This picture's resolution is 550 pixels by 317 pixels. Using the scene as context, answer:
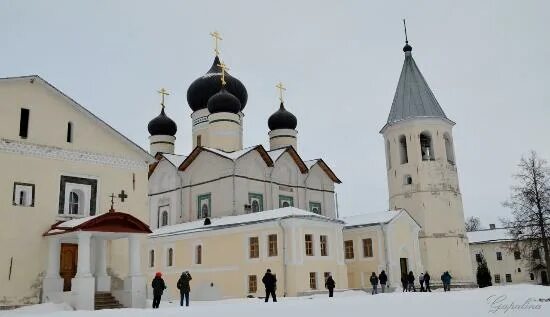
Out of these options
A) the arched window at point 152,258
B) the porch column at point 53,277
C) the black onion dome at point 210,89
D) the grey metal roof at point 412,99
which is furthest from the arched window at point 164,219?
the porch column at point 53,277

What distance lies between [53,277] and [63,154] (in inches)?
159

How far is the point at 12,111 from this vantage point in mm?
17578

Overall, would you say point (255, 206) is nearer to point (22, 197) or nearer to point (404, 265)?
point (404, 265)

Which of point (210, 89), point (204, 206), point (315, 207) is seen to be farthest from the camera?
point (210, 89)

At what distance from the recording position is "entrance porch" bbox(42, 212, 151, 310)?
1653 cm

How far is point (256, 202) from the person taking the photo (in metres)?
31.8

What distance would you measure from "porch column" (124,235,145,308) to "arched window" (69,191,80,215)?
7.56ft

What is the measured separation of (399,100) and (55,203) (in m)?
25.6

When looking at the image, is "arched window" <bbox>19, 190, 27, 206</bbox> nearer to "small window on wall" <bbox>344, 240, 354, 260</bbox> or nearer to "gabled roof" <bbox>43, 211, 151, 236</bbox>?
"gabled roof" <bbox>43, 211, 151, 236</bbox>

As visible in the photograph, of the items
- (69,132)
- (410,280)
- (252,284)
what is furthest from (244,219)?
(69,132)

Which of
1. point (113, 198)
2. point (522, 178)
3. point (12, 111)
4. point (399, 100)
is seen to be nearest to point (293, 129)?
point (399, 100)

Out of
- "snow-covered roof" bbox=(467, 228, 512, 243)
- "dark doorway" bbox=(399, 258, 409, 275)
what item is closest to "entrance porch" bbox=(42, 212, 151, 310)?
"dark doorway" bbox=(399, 258, 409, 275)

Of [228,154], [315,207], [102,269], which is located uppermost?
[228,154]

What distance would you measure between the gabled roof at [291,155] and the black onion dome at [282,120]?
4.69 metres
